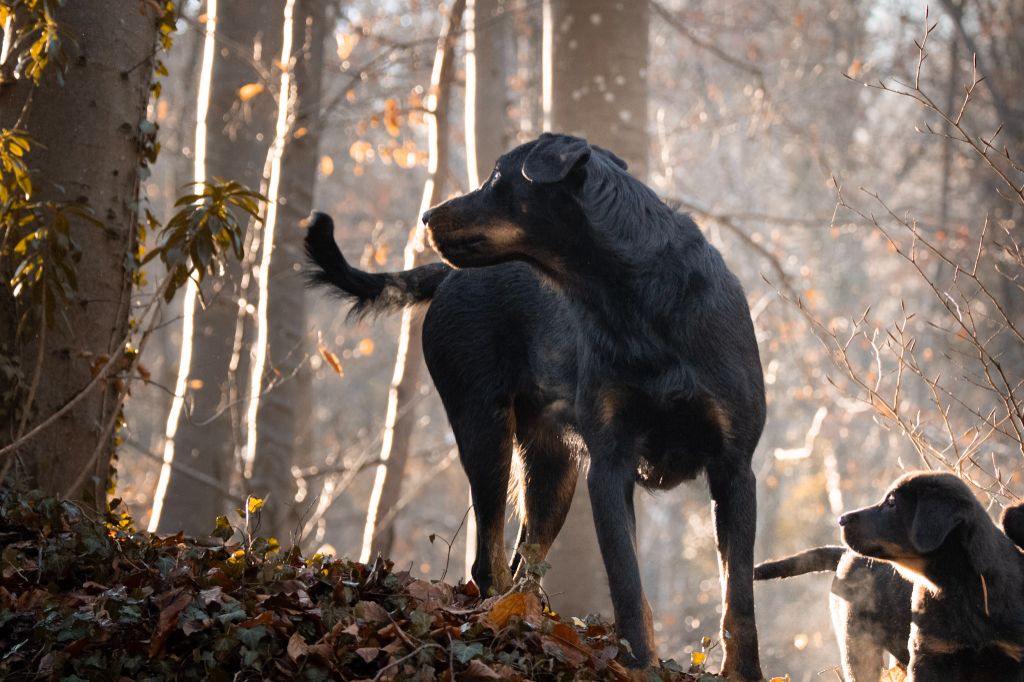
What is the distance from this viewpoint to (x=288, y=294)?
9.30 m

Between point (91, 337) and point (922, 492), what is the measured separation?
3.72 metres

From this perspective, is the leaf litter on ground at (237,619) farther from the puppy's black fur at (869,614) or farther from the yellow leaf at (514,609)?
the puppy's black fur at (869,614)

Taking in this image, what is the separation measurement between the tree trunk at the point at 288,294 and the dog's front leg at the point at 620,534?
4674 mm

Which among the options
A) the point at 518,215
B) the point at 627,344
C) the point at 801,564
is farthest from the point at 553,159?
the point at 801,564

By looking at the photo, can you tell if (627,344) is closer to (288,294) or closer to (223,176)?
(288,294)

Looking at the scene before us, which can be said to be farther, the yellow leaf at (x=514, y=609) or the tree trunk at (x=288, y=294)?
the tree trunk at (x=288, y=294)

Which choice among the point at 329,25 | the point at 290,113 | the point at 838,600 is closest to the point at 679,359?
the point at 838,600

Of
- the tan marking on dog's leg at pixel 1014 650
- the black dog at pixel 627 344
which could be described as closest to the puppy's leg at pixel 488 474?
the black dog at pixel 627 344

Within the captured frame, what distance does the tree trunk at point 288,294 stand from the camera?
29.2 ft

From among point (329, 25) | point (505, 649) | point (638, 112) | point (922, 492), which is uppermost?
point (329, 25)

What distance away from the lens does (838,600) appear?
5168mm

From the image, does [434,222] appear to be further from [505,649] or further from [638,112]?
[638,112]

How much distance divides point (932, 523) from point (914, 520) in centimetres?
8

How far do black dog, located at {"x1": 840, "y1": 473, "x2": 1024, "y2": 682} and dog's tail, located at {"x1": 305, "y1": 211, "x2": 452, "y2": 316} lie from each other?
2.44m
